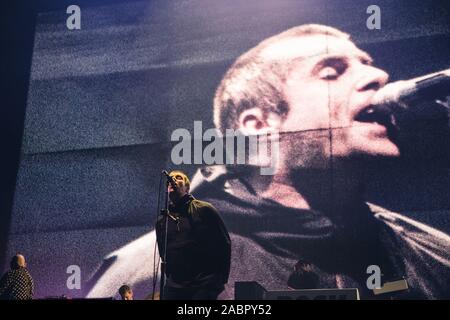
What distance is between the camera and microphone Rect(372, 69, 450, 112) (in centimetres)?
650

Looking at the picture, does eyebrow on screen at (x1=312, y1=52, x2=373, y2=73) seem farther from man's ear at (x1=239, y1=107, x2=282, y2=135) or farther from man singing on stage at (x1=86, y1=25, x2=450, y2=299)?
man's ear at (x1=239, y1=107, x2=282, y2=135)

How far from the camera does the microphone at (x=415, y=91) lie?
21.3 ft

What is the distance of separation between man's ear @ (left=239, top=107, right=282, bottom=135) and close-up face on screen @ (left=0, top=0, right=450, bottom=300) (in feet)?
0.05

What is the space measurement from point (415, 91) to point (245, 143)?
6.20 ft
